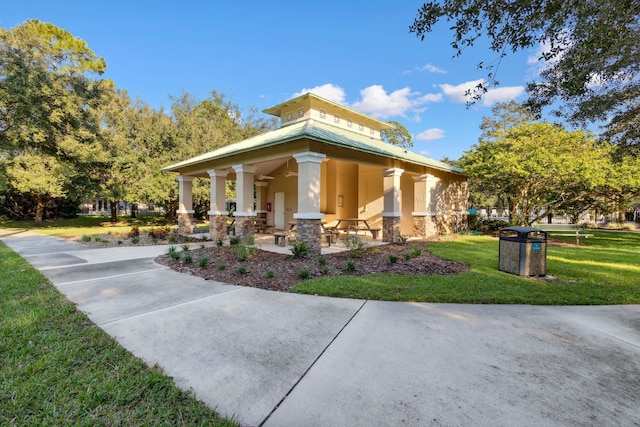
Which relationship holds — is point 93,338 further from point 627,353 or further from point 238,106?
point 238,106

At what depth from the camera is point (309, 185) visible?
9516mm

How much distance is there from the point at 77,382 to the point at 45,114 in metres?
22.6

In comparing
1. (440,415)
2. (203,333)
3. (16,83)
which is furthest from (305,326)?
(16,83)

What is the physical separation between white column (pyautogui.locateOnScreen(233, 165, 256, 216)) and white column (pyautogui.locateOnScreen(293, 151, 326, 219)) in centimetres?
353

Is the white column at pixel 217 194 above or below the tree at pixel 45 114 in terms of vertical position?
below

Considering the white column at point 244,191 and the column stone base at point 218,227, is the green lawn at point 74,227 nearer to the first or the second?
the column stone base at point 218,227

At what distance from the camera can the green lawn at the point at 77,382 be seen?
225 cm

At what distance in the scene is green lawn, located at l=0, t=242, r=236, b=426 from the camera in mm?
2252

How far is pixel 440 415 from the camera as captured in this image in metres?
2.28

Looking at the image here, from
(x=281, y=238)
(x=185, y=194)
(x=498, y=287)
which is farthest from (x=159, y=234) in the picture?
(x=498, y=287)

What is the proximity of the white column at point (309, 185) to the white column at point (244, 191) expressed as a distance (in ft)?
11.6

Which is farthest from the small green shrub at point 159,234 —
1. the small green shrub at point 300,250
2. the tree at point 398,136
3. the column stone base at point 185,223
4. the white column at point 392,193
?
the tree at point 398,136

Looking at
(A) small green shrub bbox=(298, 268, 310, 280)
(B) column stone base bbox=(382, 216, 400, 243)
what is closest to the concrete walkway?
(A) small green shrub bbox=(298, 268, 310, 280)

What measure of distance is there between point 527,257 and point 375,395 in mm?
6070
